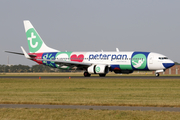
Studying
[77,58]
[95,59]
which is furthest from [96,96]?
[77,58]

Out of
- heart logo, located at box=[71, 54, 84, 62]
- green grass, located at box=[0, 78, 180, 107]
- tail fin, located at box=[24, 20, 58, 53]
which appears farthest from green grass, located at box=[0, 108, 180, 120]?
tail fin, located at box=[24, 20, 58, 53]

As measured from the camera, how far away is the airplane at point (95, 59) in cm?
5294

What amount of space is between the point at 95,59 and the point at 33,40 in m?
15.3

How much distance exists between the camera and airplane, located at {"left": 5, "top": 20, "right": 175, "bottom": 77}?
174ft

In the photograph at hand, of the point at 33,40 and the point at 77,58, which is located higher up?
the point at 33,40

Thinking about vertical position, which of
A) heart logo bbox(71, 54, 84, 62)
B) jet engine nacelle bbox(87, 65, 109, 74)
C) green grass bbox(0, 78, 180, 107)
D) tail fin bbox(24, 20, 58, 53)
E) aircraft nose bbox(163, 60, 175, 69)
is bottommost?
green grass bbox(0, 78, 180, 107)

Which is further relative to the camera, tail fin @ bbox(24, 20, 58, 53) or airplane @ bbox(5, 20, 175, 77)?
tail fin @ bbox(24, 20, 58, 53)

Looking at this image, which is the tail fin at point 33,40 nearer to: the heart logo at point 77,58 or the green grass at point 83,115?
the heart logo at point 77,58

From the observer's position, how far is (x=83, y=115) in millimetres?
14844

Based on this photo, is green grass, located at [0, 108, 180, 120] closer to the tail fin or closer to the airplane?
the airplane

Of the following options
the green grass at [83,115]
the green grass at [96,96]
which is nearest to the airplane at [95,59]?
the green grass at [96,96]

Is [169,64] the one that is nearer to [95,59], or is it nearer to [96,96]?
[95,59]

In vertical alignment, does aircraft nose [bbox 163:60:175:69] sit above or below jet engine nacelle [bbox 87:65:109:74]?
above

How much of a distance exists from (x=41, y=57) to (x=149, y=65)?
21631mm
